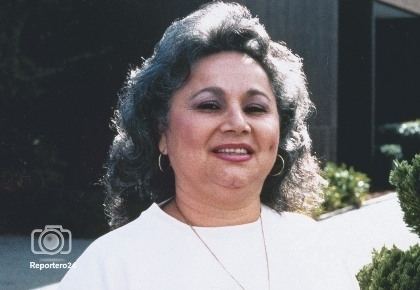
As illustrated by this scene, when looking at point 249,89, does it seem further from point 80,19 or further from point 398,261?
point 80,19

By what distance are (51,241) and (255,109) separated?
6344 millimetres

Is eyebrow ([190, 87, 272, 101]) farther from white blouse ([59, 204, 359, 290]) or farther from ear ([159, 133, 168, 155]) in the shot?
white blouse ([59, 204, 359, 290])

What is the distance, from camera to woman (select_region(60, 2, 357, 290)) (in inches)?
71.4

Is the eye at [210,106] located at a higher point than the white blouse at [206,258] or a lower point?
higher

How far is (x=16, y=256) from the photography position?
8188 millimetres

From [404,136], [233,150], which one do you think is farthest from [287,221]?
[404,136]

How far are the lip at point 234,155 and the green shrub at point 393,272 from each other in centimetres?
183

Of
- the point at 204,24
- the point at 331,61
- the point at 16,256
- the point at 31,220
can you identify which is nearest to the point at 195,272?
the point at 204,24

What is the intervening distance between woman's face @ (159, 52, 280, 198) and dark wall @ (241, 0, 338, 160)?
9.89 m

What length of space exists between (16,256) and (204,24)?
6.74 m

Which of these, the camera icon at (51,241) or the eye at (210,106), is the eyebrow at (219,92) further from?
the camera icon at (51,241)

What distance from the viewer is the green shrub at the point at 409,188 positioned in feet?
12.2

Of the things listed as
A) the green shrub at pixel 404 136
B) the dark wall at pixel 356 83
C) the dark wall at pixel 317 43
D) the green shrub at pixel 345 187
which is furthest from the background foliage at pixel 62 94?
the green shrub at pixel 404 136

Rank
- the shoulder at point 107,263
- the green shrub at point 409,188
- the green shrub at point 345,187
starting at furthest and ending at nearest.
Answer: the green shrub at point 345,187 < the green shrub at point 409,188 < the shoulder at point 107,263
